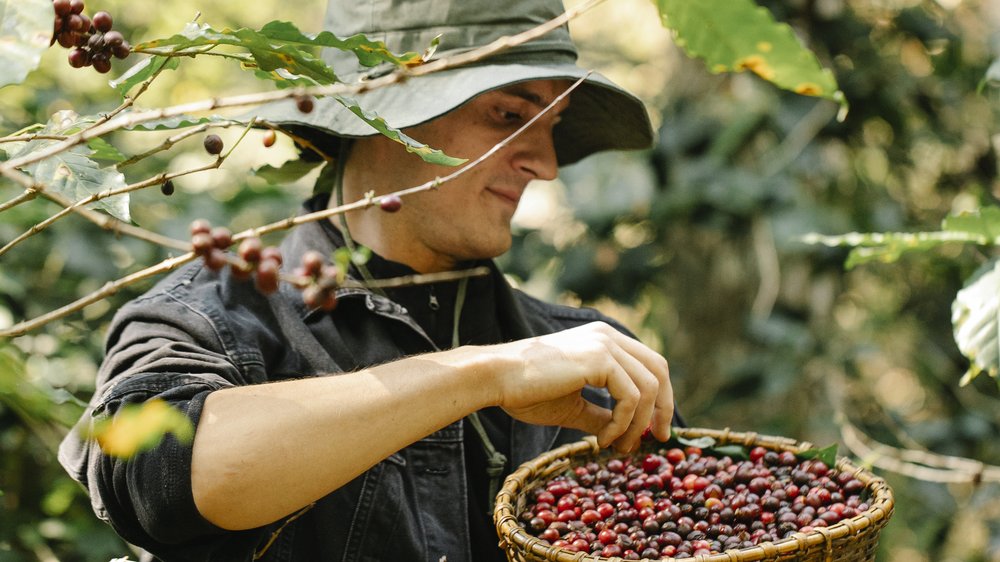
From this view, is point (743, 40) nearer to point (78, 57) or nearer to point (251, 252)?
point (251, 252)

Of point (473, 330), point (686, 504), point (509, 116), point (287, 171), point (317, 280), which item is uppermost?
point (317, 280)

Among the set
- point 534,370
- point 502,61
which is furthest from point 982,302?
Result: point 502,61

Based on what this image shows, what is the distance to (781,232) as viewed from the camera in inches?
104

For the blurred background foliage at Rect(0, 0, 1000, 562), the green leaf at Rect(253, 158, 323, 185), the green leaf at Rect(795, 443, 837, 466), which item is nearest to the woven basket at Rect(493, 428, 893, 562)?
the green leaf at Rect(795, 443, 837, 466)

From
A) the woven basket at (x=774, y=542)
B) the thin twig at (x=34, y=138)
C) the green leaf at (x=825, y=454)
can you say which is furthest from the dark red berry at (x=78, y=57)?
the green leaf at (x=825, y=454)

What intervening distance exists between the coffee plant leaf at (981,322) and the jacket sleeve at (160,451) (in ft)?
3.03

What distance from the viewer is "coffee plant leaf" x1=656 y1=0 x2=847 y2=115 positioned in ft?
2.57

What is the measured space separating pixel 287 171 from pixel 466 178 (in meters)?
0.37

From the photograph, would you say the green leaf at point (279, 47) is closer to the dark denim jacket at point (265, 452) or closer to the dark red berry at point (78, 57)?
the dark red berry at point (78, 57)

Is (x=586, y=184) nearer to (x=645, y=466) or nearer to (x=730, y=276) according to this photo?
(x=730, y=276)

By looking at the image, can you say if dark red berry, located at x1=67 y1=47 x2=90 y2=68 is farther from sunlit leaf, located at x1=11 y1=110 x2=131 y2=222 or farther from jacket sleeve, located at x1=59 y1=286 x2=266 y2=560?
jacket sleeve, located at x1=59 y1=286 x2=266 y2=560

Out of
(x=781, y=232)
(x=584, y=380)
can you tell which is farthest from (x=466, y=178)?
(x=781, y=232)

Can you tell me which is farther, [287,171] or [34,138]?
[287,171]

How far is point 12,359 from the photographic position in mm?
542
